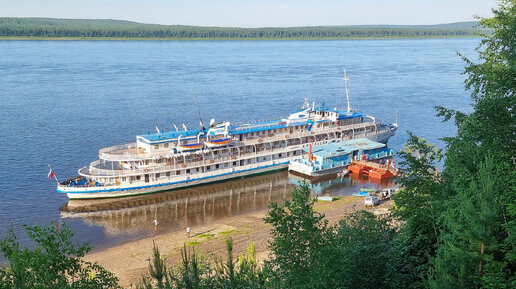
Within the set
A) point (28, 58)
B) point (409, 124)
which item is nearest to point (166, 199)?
point (409, 124)

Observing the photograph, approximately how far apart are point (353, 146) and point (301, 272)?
161ft

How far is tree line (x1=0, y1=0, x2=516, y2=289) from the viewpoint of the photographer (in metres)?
14.8

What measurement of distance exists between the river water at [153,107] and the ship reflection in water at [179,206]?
12cm

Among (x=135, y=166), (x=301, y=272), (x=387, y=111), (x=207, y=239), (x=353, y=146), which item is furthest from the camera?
(x=387, y=111)

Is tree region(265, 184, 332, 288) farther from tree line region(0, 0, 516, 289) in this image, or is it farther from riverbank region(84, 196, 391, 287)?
riverbank region(84, 196, 391, 287)

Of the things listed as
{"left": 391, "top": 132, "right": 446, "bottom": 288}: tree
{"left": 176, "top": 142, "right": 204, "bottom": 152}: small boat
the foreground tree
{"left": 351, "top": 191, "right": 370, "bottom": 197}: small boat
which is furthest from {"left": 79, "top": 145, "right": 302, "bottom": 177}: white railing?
the foreground tree

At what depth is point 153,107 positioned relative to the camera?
94812 millimetres

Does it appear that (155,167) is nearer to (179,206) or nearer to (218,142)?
(179,206)

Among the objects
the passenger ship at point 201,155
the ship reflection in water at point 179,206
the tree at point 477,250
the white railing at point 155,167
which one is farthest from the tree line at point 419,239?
the passenger ship at point 201,155

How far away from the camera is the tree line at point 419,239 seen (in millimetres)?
14844

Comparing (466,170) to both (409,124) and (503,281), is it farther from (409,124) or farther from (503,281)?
(409,124)

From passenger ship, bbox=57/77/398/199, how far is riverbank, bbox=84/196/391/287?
1046 cm

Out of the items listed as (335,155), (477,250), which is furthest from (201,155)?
(477,250)

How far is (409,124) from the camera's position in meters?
83.4
